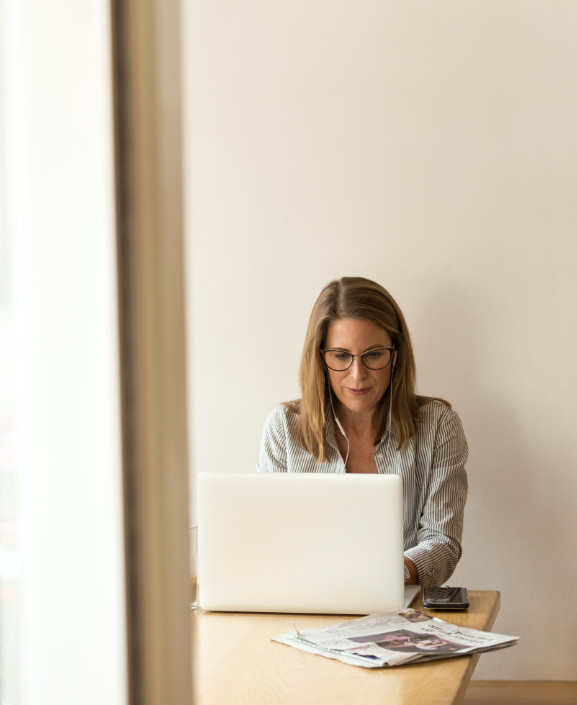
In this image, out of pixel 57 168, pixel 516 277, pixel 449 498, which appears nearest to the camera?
pixel 57 168

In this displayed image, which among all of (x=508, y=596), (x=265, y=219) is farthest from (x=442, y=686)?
(x=265, y=219)

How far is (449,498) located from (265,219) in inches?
41.2

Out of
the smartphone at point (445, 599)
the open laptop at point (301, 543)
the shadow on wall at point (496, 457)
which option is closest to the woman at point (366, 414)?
the shadow on wall at point (496, 457)

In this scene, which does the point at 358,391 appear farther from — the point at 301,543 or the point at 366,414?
the point at 301,543

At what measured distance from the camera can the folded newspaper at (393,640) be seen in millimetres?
1389

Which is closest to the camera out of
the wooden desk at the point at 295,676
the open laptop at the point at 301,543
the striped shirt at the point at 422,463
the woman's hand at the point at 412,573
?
the wooden desk at the point at 295,676

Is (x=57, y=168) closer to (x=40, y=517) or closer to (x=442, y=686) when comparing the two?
(x=40, y=517)

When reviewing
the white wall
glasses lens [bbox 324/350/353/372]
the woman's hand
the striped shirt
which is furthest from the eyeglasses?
the woman's hand

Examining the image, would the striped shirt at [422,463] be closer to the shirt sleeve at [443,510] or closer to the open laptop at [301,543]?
the shirt sleeve at [443,510]

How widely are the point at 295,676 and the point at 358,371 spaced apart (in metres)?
1.09

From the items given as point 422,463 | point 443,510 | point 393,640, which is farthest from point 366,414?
point 393,640

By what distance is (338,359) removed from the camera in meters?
2.38

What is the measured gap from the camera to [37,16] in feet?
1.63

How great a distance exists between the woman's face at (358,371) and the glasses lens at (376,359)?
1cm
